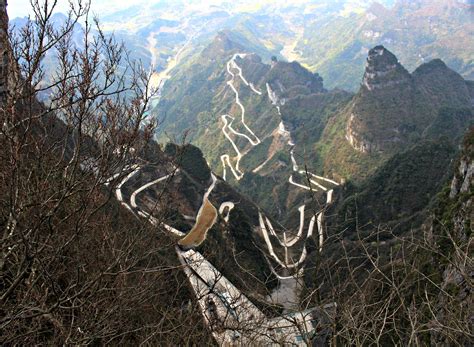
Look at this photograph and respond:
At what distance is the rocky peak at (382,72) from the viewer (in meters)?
107

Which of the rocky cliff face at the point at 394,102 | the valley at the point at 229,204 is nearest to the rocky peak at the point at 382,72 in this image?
the rocky cliff face at the point at 394,102

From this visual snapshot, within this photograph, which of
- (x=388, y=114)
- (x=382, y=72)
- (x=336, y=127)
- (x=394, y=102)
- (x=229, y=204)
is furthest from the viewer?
(x=336, y=127)

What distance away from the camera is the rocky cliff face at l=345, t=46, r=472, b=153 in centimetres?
9756

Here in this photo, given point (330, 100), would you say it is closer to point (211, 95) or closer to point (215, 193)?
point (211, 95)

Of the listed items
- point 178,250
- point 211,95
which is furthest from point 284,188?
→ point 211,95

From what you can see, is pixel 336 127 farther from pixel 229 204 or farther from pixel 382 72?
pixel 229 204

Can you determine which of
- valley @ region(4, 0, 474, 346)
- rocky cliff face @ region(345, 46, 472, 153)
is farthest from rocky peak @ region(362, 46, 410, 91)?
valley @ region(4, 0, 474, 346)

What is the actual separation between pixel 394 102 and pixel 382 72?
9383mm

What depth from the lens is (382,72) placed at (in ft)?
354

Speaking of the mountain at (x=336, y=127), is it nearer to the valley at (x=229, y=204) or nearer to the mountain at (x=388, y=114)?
the mountain at (x=388, y=114)

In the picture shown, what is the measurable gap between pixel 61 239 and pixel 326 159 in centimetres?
10033

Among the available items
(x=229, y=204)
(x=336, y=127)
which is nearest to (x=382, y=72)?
(x=336, y=127)

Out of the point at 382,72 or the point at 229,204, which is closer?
the point at 229,204

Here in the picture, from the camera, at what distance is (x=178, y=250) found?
118ft
